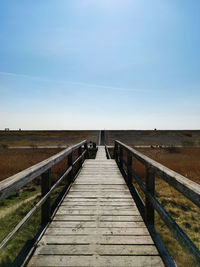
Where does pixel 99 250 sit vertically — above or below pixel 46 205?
below

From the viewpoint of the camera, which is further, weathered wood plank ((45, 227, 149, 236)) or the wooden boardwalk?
weathered wood plank ((45, 227, 149, 236))

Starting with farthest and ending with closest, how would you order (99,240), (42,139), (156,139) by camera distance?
(42,139)
(156,139)
(99,240)

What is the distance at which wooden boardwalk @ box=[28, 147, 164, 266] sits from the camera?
79.3 inches

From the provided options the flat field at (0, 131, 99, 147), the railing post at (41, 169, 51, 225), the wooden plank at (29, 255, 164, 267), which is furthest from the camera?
the flat field at (0, 131, 99, 147)

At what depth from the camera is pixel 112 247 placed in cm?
223

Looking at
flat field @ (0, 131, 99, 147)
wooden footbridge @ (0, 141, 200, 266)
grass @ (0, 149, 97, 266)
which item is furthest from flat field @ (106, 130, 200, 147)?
wooden footbridge @ (0, 141, 200, 266)

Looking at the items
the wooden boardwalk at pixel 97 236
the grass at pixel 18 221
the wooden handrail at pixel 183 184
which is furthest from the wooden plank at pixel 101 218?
the wooden handrail at pixel 183 184

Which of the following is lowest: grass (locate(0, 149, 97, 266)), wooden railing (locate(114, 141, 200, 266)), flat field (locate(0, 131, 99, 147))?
grass (locate(0, 149, 97, 266))

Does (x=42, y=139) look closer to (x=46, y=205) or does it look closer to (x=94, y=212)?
(x=94, y=212)

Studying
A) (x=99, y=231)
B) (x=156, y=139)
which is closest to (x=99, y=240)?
(x=99, y=231)

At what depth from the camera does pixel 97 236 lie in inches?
96.9

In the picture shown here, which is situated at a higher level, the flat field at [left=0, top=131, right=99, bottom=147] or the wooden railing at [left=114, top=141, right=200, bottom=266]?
the wooden railing at [left=114, top=141, right=200, bottom=266]

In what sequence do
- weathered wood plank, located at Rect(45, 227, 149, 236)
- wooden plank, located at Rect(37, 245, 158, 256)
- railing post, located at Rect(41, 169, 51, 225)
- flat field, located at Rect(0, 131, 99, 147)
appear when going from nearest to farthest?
wooden plank, located at Rect(37, 245, 158, 256), weathered wood plank, located at Rect(45, 227, 149, 236), railing post, located at Rect(41, 169, 51, 225), flat field, located at Rect(0, 131, 99, 147)

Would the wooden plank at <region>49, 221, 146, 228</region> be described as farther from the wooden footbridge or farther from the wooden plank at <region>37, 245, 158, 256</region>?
the wooden plank at <region>37, 245, 158, 256</region>
